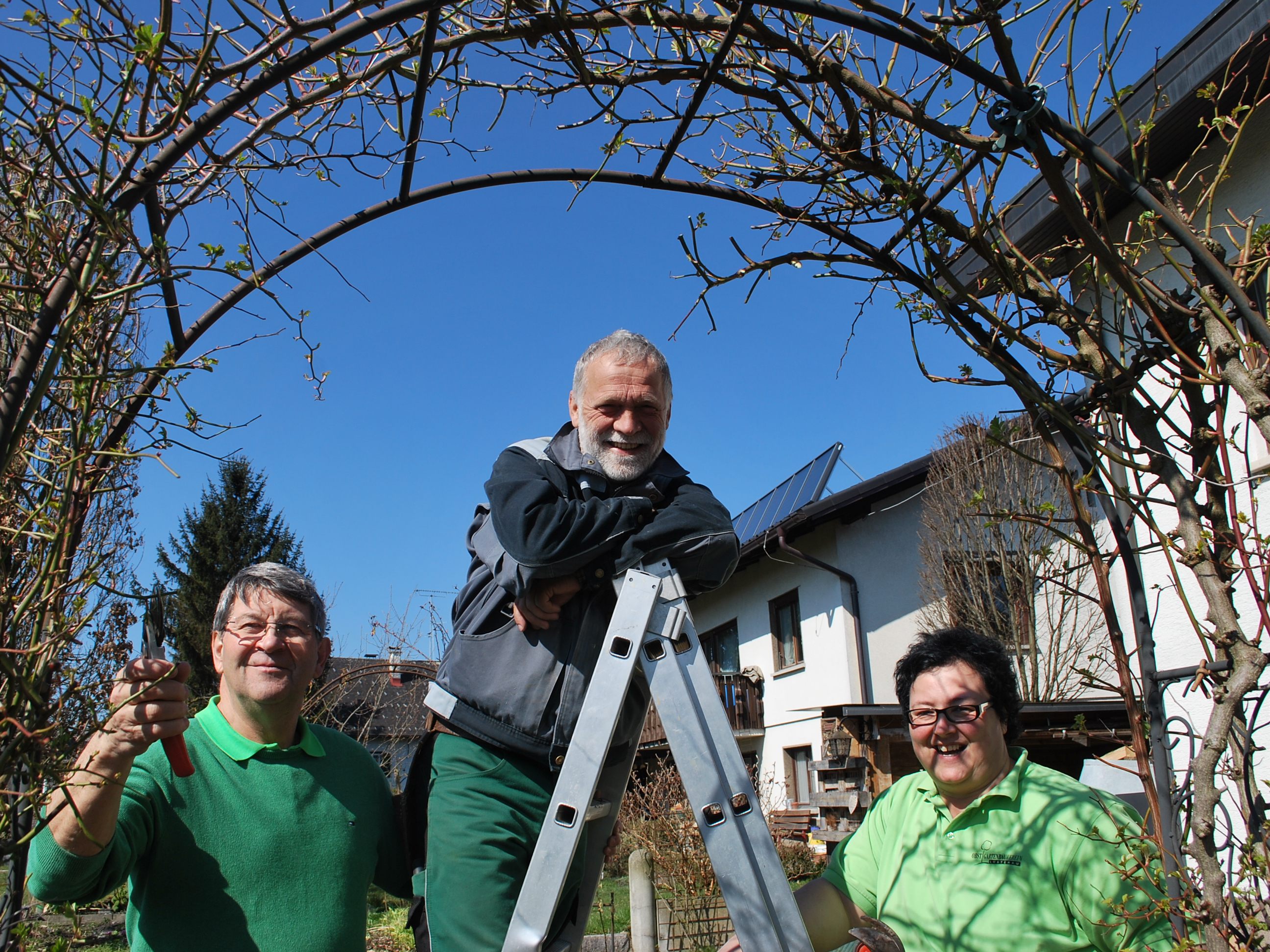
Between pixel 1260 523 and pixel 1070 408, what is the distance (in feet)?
9.45

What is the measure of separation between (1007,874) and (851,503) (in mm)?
12694

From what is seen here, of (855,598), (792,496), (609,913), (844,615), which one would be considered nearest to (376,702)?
(609,913)

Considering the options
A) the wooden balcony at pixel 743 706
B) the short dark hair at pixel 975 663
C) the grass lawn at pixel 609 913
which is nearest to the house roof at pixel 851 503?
the wooden balcony at pixel 743 706

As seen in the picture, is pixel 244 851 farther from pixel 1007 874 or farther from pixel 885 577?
pixel 885 577

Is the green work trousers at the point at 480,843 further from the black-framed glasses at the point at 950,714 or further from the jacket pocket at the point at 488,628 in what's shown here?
the black-framed glasses at the point at 950,714

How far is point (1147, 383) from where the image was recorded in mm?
4629

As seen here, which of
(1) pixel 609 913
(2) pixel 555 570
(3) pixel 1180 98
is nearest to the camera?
(2) pixel 555 570

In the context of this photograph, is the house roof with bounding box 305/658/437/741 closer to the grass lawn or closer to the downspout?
the grass lawn

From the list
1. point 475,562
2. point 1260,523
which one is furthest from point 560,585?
point 1260,523

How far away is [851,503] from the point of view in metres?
14.7

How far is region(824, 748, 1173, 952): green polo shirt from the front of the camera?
6.91 feet

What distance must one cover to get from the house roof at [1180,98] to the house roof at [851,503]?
9.09 meters

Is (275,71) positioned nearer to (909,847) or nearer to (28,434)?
(28,434)

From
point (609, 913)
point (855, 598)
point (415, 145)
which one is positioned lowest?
point (609, 913)
